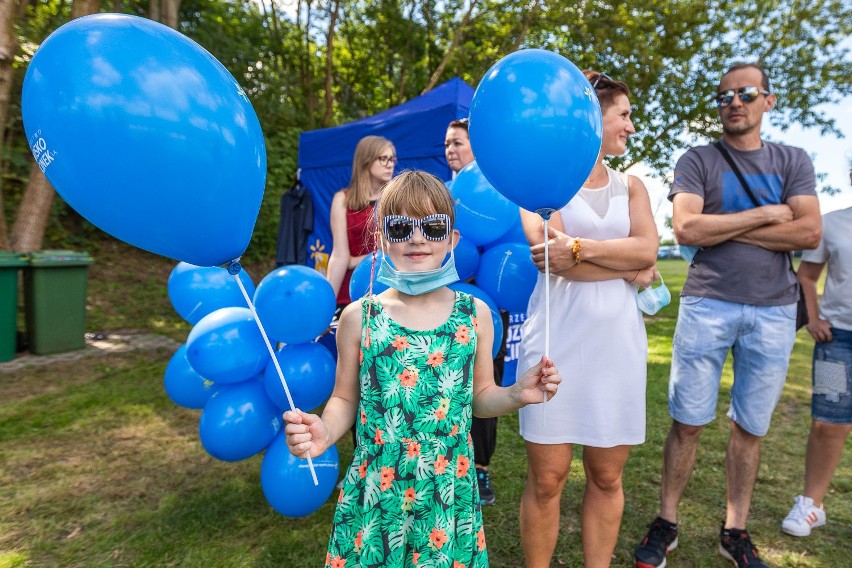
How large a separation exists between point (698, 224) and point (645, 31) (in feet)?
33.0

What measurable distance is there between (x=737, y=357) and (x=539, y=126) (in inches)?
63.8

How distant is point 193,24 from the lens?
34.8 ft

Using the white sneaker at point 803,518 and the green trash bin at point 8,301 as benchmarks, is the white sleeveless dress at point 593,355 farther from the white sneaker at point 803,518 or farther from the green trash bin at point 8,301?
the green trash bin at point 8,301

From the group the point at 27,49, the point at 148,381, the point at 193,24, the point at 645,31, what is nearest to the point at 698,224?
the point at 148,381

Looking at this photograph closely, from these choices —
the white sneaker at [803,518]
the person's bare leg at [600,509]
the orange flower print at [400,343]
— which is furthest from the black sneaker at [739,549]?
the orange flower print at [400,343]

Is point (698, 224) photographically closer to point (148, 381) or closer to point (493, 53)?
point (148, 381)

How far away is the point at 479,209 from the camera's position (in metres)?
2.41

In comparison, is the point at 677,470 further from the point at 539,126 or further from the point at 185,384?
the point at 185,384

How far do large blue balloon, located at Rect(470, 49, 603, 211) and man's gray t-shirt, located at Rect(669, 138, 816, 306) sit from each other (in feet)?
3.47

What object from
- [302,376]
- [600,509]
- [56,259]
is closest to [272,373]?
[302,376]

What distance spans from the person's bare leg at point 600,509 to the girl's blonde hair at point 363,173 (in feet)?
5.52

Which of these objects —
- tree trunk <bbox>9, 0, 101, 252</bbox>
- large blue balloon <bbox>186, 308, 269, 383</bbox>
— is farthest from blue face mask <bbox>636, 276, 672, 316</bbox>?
tree trunk <bbox>9, 0, 101, 252</bbox>

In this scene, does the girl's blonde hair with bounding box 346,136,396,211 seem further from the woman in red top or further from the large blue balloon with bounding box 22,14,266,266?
the large blue balloon with bounding box 22,14,266,266

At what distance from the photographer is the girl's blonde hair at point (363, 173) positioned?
2.80 m
